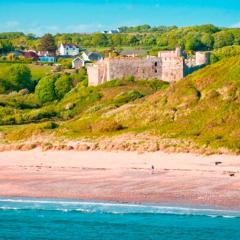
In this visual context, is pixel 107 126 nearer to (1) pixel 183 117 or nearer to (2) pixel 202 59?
(1) pixel 183 117

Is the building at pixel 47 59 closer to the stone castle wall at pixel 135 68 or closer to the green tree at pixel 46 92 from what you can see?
the green tree at pixel 46 92

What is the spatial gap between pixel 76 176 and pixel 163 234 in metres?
7.59

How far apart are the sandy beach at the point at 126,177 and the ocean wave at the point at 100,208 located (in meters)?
0.60

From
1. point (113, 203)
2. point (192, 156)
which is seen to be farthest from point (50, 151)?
point (113, 203)

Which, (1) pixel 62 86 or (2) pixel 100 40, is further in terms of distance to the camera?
(2) pixel 100 40

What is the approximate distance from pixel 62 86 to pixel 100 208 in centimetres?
3606

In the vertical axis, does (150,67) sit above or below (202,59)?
below

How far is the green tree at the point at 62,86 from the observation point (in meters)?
59.1

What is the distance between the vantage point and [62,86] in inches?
2357

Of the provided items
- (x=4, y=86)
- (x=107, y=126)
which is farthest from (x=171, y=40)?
(x=107, y=126)

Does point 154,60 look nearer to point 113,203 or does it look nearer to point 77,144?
point 77,144

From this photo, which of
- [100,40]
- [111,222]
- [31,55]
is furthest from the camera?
[100,40]

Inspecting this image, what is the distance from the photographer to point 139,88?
164ft

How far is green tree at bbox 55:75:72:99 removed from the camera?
194 ft
